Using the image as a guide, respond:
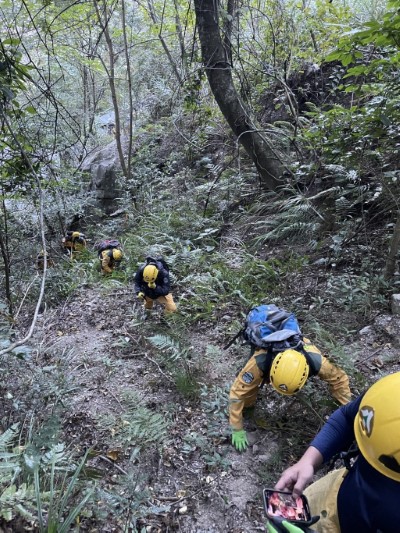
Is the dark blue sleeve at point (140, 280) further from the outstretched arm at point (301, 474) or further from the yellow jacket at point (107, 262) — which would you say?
the outstretched arm at point (301, 474)

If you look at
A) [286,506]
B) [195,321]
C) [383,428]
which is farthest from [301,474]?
[195,321]

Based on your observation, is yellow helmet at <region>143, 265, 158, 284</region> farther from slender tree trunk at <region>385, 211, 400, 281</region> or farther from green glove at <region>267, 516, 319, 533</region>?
green glove at <region>267, 516, 319, 533</region>

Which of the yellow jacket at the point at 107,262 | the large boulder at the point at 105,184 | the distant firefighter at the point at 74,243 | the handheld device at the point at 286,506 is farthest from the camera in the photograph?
the large boulder at the point at 105,184

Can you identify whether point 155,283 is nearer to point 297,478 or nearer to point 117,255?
point 117,255

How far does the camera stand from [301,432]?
3156 mm

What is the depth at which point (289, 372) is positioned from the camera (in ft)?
8.75

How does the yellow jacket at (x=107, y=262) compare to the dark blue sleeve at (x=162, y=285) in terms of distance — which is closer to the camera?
the dark blue sleeve at (x=162, y=285)

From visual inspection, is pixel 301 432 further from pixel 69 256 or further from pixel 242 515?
pixel 69 256

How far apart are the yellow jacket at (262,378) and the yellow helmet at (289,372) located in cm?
23

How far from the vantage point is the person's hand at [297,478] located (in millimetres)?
1804

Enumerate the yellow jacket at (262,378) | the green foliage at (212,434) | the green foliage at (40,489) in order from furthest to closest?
the green foliage at (212,434) → the yellow jacket at (262,378) → the green foliage at (40,489)

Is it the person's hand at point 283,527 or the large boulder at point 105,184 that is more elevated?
the large boulder at point 105,184

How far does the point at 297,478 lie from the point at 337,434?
30 cm

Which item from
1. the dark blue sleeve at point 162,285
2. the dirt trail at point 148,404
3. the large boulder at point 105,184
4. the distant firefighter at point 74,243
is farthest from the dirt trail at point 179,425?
the large boulder at point 105,184
